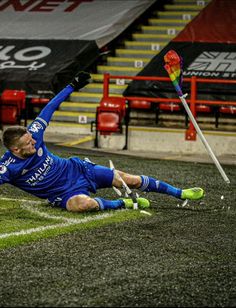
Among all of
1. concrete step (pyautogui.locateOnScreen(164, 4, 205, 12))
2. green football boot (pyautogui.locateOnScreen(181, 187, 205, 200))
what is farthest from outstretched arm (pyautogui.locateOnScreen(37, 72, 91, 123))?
concrete step (pyautogui.locateOnScreen(164, 4, 205, 12))

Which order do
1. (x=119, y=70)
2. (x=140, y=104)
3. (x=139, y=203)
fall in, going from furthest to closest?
1. (x=119, y=70)
2. (x=140, y=104)
3. (x=139, y=203)

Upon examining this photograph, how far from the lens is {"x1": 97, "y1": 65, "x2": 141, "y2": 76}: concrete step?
788 inches

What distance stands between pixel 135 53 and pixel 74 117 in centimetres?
267

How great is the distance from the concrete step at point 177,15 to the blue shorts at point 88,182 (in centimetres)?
1255

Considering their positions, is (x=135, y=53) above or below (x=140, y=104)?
above

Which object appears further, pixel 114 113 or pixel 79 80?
pixel 114 113

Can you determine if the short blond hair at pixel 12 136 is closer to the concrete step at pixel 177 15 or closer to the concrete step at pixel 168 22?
the concrete step at pixel 168 22

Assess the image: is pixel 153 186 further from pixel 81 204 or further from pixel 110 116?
pixel 110 116

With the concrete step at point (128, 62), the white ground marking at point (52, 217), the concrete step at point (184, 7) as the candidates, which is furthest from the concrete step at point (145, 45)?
the white ground marking at point (52, 217)

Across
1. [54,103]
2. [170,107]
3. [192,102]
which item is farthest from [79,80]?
[170,107]

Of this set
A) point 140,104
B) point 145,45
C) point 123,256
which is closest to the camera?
point 123,256

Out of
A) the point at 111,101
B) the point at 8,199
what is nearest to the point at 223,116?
the point at 111,101

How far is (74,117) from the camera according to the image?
1894cm

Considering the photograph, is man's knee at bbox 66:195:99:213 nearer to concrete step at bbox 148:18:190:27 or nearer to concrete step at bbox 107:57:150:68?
concrete step at bbox 107:57:150:68
